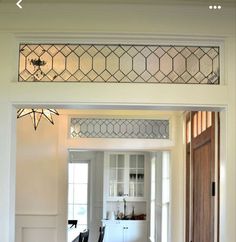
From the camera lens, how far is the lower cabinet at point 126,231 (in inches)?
444

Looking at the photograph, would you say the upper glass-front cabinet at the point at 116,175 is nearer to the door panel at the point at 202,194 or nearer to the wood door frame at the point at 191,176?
the wood door frame at the point at 191,176

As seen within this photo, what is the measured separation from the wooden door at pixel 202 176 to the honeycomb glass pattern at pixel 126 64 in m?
1.06

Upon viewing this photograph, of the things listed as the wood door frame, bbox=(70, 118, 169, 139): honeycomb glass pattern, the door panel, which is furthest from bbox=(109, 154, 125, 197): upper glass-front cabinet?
the door panel

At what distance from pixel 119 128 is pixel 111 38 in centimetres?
381

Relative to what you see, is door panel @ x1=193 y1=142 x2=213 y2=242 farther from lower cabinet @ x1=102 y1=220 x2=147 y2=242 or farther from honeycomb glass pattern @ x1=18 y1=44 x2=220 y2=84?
lower cabinet @ x1=102 y1=220 x2=147 y2=242

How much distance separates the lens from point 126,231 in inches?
445

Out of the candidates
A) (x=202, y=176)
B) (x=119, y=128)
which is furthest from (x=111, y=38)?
(x=119, y=128)

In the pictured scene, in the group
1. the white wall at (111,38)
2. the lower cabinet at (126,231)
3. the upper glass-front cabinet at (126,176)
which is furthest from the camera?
the upper glass-front cabinet at (126,176)

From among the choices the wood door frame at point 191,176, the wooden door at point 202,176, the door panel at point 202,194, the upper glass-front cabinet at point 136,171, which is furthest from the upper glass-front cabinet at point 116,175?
the door panel at point 202,194

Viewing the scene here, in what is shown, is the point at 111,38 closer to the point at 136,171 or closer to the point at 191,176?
the point at 191,176

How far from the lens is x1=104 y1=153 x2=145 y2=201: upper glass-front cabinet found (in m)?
11.7

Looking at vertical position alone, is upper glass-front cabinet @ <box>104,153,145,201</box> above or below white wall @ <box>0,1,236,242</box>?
below

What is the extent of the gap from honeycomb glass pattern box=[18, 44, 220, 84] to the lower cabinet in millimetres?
8111

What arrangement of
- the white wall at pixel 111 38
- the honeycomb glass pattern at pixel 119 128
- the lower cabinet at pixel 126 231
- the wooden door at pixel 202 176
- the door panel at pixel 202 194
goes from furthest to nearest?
1. the lower cabinet at pixel 126 231
2. the honeycomb glass pattern at pixel 119 128
3. the door panel at pixel 202 194
4. the wooden door at pixel 202 176
5. the white wall at pixel 111 38
